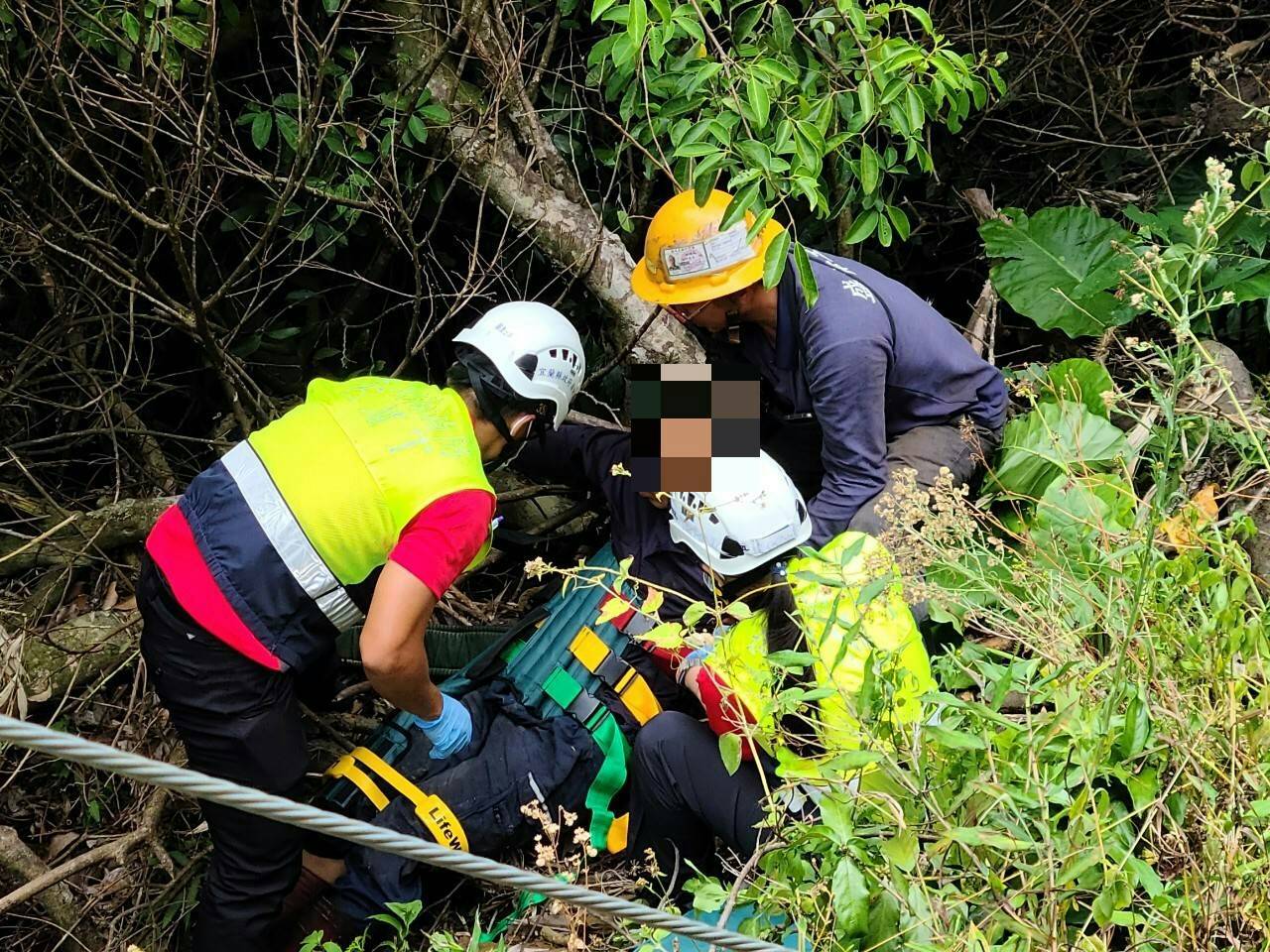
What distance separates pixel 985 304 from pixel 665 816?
246 cm

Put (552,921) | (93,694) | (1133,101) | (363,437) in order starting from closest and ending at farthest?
(363,437)
(552,921)
(93,694)
(1133,101)

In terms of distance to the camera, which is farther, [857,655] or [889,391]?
[889,391]

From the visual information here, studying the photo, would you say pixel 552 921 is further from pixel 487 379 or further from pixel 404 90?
pixel 404 90

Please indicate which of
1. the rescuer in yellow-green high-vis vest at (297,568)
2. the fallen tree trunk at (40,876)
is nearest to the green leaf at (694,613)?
the rescuer in yellow-green high-vis vest at (297,568)

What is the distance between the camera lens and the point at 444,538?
2.40 m

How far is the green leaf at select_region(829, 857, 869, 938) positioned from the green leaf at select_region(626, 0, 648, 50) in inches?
67.2

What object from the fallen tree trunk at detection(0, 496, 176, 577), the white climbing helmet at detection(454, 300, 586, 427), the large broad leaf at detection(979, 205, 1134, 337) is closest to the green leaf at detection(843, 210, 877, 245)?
the white climbing helmet at detection(454, 300, 586, 427)

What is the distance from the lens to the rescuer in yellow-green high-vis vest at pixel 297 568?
244 centimetres

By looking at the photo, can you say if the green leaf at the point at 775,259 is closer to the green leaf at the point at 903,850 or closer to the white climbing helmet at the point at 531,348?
the white climbing helmet at the point at 531,348

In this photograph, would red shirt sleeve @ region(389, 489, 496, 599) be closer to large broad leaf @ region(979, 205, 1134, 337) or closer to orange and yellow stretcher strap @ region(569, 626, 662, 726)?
orange and yellow stretcher strap @ region(569, 626, 662, 726)

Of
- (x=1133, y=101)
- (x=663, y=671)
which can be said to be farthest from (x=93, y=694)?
(x=1133, y=101)

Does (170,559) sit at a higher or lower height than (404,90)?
lower

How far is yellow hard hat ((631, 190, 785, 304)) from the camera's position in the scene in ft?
10.3

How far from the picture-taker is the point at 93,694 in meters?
3.29
